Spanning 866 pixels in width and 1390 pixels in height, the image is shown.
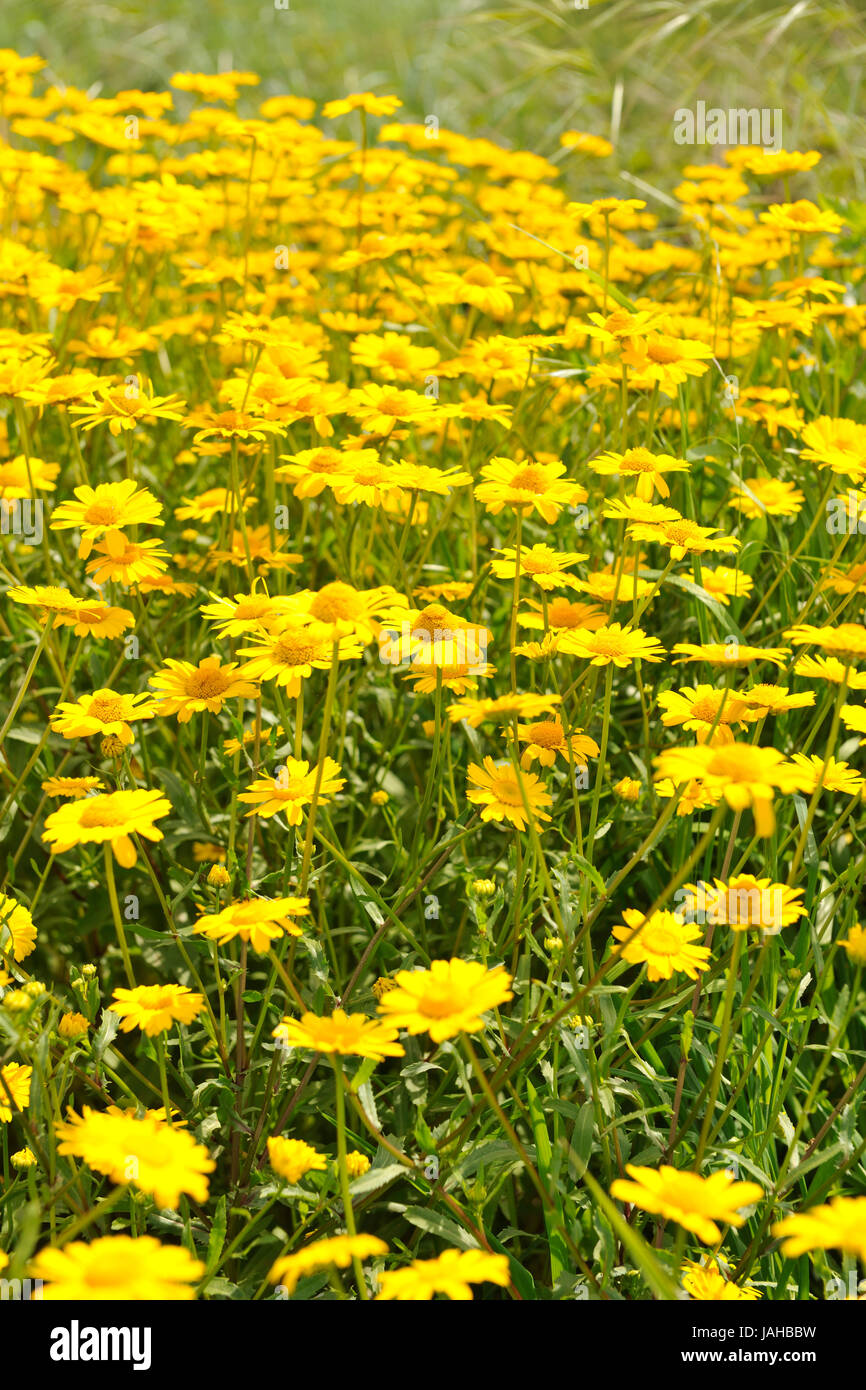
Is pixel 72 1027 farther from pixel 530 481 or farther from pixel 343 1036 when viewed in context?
pixel 530 481

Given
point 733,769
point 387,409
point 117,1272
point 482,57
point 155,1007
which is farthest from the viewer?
point 482,57

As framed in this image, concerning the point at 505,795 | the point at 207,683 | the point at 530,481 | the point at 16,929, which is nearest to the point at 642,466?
the point at 530,481

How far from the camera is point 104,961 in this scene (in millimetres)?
1989

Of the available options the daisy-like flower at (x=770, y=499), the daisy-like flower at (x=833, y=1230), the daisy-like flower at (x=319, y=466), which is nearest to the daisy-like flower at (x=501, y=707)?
the daisy-like flower at (x=319, y=466)

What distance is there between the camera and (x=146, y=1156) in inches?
39.8

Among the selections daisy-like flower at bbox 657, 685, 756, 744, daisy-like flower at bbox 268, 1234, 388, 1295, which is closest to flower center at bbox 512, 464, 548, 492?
daisy-like flower at bbox 657, 685, 756, 744

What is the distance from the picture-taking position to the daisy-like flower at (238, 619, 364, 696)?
4.68 feet

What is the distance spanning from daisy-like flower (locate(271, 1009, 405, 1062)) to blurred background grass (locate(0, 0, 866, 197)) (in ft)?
13.1

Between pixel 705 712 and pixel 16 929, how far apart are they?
2.75 ft

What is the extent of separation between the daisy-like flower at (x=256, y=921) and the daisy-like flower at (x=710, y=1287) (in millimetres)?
542

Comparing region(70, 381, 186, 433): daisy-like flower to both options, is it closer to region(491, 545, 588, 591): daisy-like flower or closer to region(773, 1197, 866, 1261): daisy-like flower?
region(491, 545, 588, 591): daisy-like flower

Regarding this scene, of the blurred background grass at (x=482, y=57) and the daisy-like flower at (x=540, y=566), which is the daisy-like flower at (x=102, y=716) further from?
the blurred background grass at (x=482, y=57)

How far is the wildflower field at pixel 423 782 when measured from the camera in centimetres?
132
